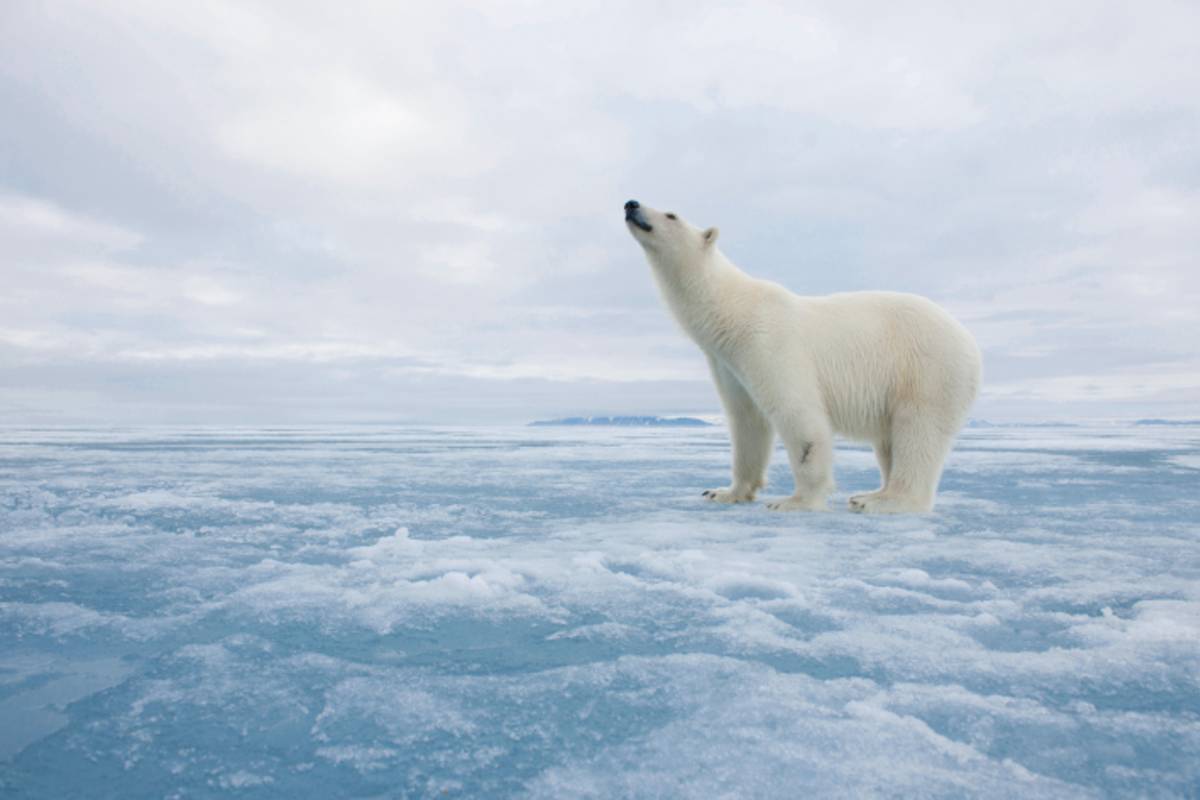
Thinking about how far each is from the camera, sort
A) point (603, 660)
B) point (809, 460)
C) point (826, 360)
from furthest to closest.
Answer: point (826, 360) < point (809, 460) < point (603, 660)

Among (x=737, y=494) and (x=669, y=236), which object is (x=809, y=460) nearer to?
(x=737, y=494)

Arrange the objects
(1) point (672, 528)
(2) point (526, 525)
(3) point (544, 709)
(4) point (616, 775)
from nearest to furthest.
Result: (4) point (616, 775) → (3) point (544, 709) → (1) point (672, 528) → (2) point (526, 525)

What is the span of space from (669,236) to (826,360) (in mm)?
1346

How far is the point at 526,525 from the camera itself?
4.63 metres

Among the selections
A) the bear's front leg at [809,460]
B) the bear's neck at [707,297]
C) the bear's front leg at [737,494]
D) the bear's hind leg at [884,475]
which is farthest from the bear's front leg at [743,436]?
the bear's hind leg at [884,475]

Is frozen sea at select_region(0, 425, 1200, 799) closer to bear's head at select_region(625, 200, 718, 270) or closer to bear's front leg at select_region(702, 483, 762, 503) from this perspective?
bear's front leg at select_region(702, 483, 762, 503)

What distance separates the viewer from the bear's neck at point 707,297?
5246 millimetres

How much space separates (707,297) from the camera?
17.3ft

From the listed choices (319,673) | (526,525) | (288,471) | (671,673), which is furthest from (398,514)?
(288,471)

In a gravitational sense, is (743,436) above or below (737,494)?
above

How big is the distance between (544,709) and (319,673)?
65 cm

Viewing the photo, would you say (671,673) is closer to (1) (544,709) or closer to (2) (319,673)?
(1) (544,709)

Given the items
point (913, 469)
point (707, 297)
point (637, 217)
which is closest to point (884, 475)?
point (913, 469)

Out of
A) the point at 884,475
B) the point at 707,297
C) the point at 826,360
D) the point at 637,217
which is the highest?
the point at 637,217
